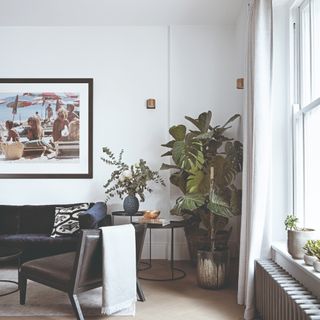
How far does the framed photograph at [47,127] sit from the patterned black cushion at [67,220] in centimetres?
58

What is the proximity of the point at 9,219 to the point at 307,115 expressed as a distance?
354cm

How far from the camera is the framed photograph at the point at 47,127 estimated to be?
5117 mm

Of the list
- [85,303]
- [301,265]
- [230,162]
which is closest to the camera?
→ [301,265]

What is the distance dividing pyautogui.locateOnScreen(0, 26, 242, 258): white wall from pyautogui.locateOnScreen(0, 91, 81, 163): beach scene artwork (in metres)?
0.27

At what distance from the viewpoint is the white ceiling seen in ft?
14.6

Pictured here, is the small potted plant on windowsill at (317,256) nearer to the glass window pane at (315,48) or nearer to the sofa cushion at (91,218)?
the glass window pane at (315,48)

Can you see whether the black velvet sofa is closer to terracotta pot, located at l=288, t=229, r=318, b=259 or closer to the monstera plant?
the monstera plant

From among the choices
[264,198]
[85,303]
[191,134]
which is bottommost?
[85,303]

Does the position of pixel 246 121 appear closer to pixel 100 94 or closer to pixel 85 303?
pixel 85 303

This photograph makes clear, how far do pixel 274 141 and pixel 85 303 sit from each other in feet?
6.60

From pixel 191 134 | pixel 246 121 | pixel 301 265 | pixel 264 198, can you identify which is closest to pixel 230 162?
pixel 191 134

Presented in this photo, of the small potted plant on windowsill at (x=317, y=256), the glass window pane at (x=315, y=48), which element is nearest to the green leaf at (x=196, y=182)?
the glass window pane at (x=315, y=48)

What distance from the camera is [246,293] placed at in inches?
120

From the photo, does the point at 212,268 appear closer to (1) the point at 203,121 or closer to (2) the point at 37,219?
(1) the point at 203,121
